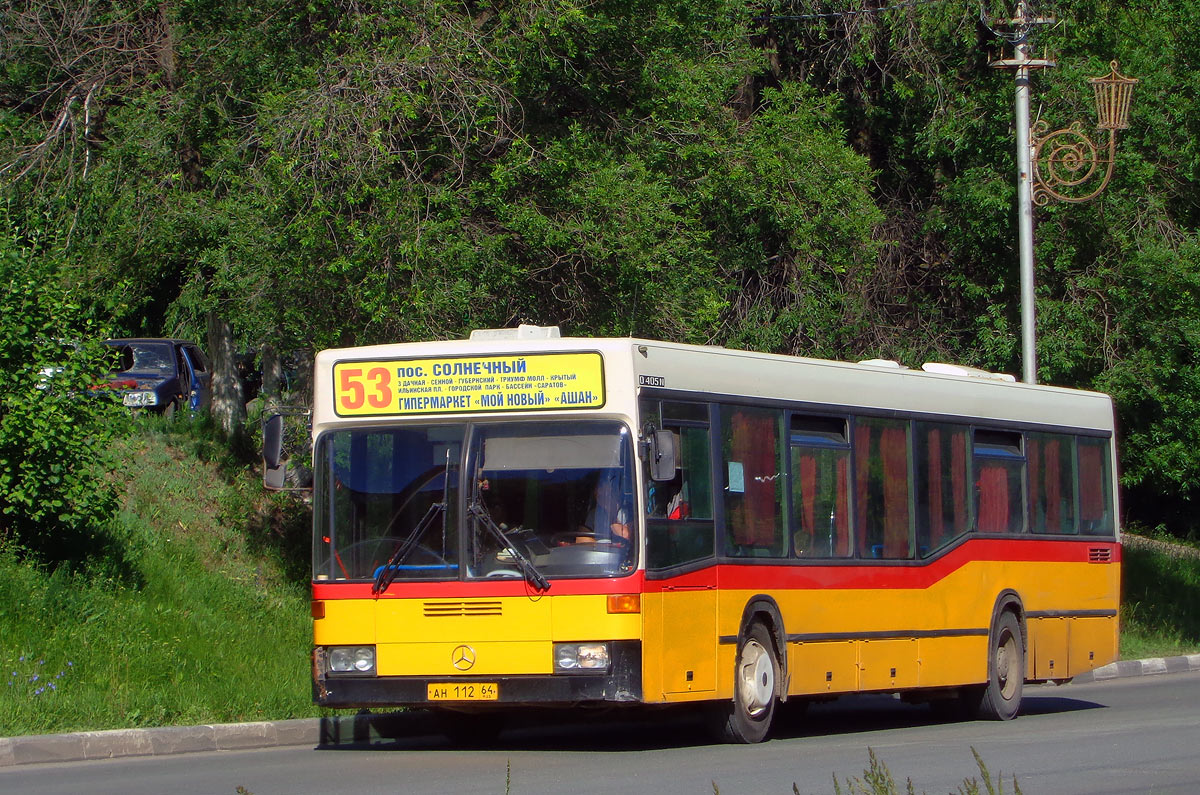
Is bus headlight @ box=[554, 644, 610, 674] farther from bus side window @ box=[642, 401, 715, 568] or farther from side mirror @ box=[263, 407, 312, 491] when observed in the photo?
side mirror @ box=[263, 407, 312, 491]

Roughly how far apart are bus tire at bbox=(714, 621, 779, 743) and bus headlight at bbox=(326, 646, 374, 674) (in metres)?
2.56

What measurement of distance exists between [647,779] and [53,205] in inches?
499

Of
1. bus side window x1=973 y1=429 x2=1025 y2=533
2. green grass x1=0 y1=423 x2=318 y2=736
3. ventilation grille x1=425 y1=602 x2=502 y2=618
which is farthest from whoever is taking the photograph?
bus side window x1=973 y1=429 x2=1025 y2=533

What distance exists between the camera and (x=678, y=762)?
33.9 ft

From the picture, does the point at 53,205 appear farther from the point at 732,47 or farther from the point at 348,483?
the point at 348,483

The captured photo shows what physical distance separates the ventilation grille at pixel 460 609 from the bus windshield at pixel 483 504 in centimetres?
18

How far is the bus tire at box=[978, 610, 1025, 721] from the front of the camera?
14516 mm

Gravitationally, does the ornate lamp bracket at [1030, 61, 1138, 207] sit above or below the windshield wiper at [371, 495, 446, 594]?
above

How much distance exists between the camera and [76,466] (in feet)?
46.9

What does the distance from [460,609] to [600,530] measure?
3.48 feet

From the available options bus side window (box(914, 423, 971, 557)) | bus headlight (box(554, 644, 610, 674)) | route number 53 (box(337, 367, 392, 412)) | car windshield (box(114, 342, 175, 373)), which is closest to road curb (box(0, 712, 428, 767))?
route number 53 (box(337, 367, 392, 412))

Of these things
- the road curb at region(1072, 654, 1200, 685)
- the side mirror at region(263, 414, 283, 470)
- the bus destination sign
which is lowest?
the road curb at region(1072, 654, 1200, 685)

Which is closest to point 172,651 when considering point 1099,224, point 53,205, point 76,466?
point 76,466

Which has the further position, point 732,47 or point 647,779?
point 732,47
